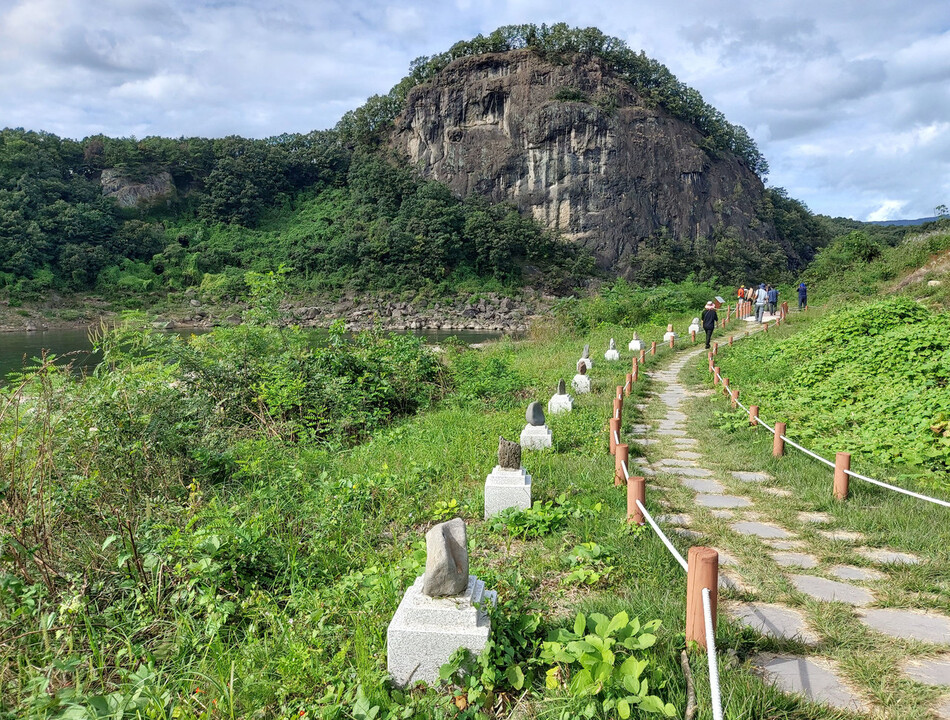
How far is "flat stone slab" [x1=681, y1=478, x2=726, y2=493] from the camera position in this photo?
6074 mm

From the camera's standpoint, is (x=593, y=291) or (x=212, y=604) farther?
(x=593, y=291)

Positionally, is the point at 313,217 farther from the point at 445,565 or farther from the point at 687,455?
the point at 445,565

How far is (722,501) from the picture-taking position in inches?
225

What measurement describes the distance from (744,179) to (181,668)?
78.9 meters

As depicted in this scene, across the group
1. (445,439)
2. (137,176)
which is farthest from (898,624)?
(137,176)

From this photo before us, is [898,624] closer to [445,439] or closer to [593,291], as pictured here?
[445,439]

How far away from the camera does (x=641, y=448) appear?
7.63 m

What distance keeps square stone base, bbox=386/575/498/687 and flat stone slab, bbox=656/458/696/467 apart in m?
4.69

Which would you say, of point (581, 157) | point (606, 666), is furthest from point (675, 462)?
point (581, 157)

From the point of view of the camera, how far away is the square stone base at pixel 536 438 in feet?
22.6

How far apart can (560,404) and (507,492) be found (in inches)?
161

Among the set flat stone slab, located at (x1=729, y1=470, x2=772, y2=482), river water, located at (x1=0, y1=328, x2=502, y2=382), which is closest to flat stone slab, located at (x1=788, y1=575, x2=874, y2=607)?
flat stone slab, located at (x1=729, y1=470, x2=772, y2=482)

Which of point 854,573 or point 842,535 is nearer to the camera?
point 854,573

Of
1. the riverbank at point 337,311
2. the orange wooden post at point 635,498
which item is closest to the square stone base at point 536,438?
the orange wooden post at point 635,498
